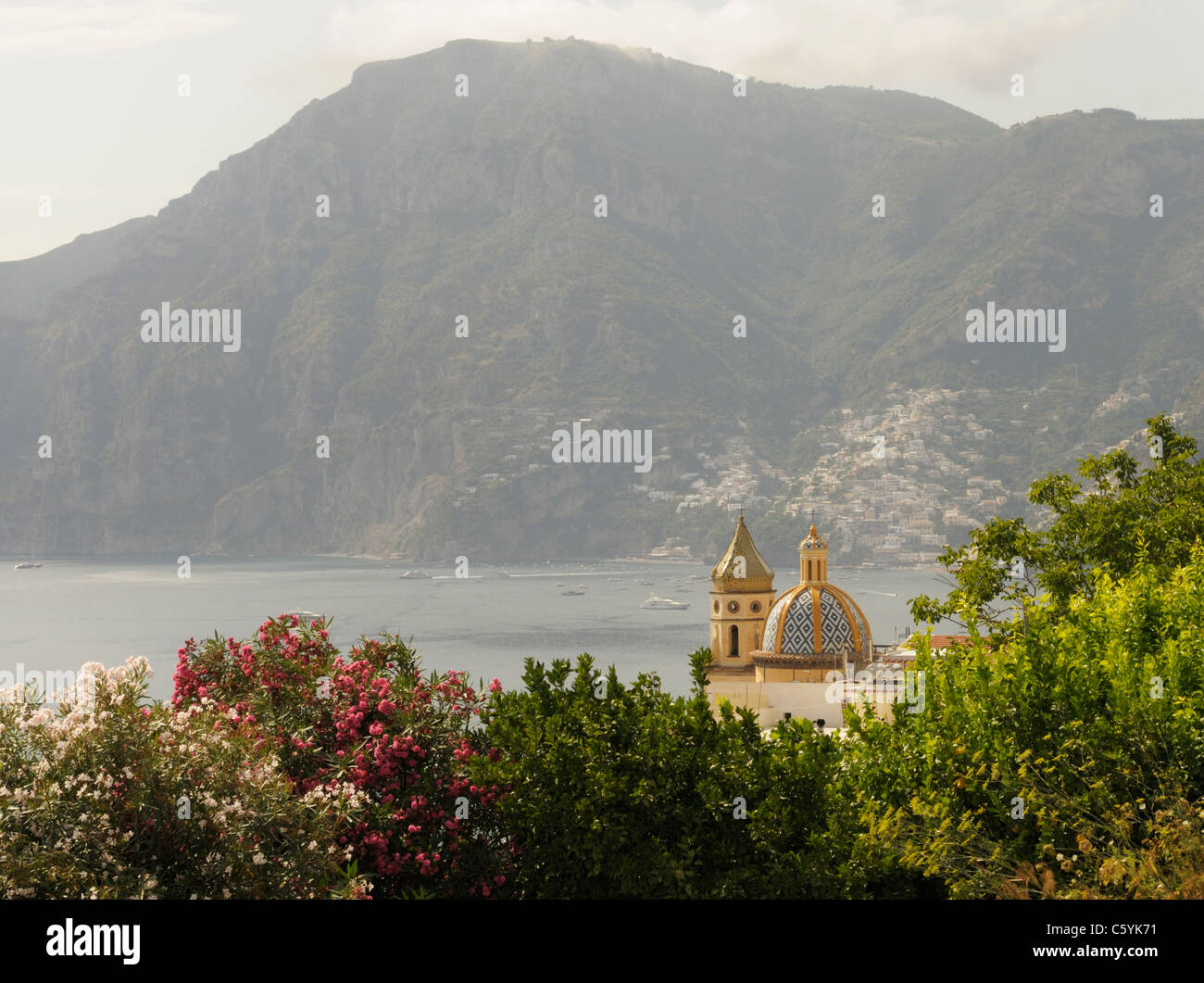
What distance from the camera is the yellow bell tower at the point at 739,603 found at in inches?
2098

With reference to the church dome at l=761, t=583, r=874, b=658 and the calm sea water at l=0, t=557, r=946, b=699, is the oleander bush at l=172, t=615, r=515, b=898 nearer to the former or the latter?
the church dome at l=761, t=583, r=874, b=658

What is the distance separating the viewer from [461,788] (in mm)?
12336

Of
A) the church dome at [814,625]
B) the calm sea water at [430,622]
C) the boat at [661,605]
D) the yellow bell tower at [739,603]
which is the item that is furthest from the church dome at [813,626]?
the boat at [661,605]

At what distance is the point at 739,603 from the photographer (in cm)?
5362

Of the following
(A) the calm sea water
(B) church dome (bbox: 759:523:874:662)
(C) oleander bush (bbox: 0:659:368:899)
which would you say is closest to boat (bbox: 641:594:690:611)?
(A) the calm sea water

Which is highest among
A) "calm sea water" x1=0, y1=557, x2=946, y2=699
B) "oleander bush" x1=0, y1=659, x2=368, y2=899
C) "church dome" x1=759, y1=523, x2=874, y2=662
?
A: "oleander bush" x1=0, y1=659, x2=368, y2=899

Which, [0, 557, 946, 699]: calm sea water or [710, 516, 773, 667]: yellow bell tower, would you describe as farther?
[0, 557, 946, 699]: calm sea water

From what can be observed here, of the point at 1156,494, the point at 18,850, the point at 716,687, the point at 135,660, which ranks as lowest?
the point at 716,687

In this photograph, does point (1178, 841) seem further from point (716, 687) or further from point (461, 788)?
point (716, 687)

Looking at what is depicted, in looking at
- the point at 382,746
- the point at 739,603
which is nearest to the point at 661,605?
the point at 739,603

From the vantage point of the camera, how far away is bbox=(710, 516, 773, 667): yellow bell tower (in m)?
53.3

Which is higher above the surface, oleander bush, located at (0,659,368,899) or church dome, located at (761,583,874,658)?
oleander bush, located at (0,659,368,899)
